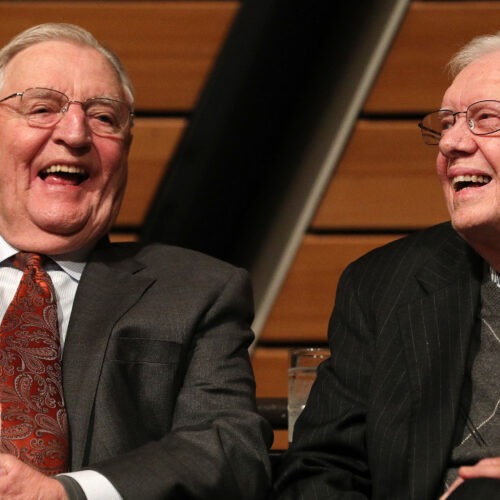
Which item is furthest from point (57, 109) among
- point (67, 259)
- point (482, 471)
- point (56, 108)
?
point (482, 471)

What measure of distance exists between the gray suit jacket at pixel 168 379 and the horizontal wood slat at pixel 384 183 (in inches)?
70.7

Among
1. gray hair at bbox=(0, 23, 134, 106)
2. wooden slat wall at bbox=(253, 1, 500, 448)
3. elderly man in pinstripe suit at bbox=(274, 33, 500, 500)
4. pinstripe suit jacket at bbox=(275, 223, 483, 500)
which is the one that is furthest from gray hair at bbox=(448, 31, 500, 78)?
wooden slat wall at bbox=(253, 1, 500, 448)

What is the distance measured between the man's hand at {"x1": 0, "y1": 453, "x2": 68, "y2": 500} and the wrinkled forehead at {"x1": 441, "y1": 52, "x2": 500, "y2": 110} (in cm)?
105

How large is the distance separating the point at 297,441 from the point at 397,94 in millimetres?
2180

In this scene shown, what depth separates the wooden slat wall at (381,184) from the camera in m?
3.80

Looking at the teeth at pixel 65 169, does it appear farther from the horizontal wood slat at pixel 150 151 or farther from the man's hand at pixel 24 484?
the horizontal wood slat at pixel 150 151

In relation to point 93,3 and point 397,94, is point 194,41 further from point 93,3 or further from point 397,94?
point 397,94

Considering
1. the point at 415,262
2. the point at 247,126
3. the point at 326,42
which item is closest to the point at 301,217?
the point at 247,126

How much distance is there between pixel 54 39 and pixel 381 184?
189 centimetres

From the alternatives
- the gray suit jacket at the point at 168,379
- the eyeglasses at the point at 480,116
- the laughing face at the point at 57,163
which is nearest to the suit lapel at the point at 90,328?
the gray suit jacket at the point at 168,379

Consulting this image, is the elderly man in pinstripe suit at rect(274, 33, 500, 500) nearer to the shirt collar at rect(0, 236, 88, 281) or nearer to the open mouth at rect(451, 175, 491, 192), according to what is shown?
the open mouth at rect(451, 175, 491, 192)

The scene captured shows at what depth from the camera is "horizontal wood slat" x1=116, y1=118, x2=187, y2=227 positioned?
3.87 m

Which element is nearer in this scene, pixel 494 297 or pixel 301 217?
pixel 494 297

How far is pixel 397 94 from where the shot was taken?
388 cm
